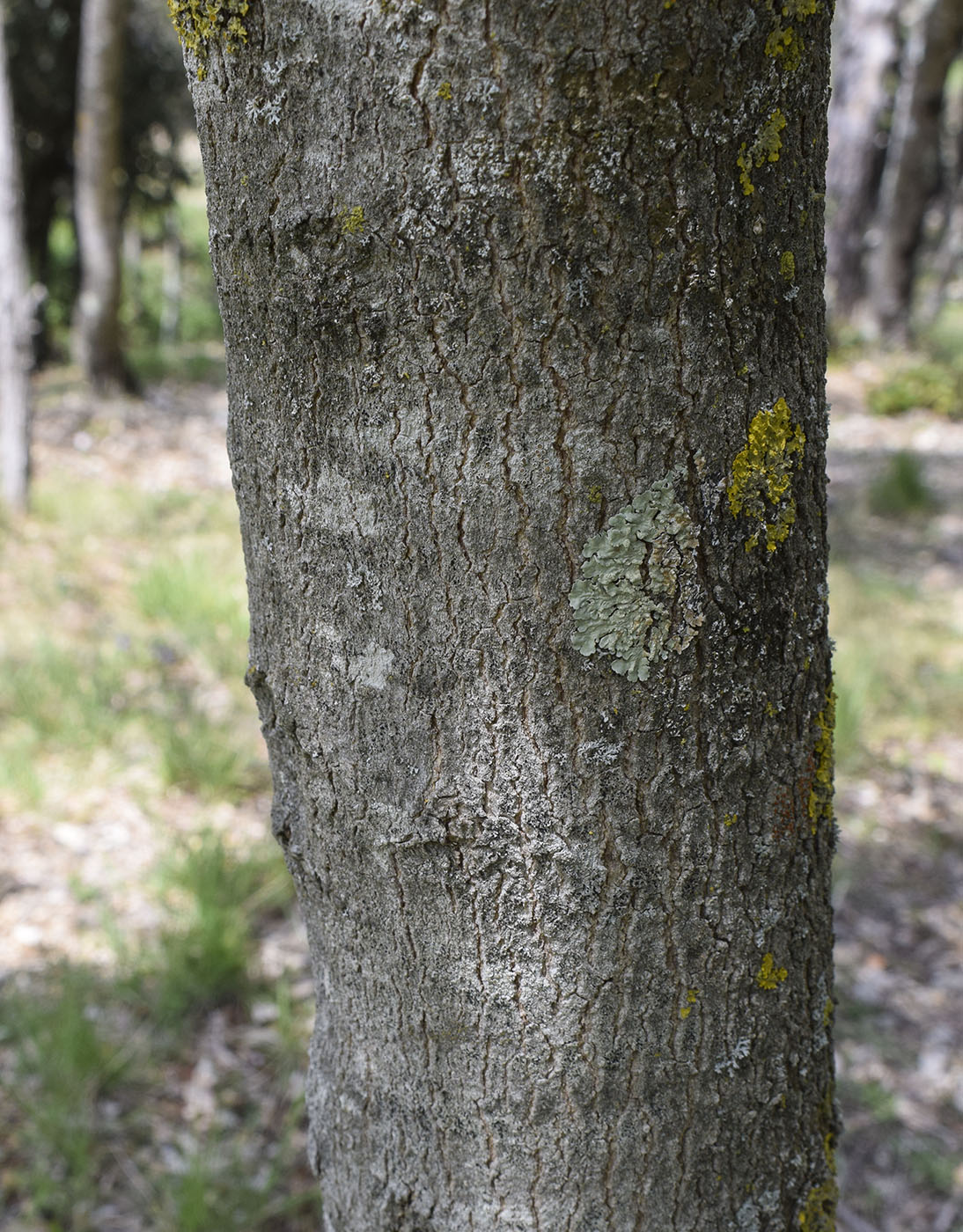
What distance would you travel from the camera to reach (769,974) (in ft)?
3.44

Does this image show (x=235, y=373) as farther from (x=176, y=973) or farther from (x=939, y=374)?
(x=939, y=374)

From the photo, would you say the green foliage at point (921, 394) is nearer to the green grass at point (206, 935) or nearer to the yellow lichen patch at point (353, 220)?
the green grass at point (206, 935)

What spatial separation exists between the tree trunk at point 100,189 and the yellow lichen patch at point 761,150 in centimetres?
756

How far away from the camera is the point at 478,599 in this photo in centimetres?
90

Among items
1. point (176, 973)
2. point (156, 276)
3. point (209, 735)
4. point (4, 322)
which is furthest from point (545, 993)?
point (156, 276)

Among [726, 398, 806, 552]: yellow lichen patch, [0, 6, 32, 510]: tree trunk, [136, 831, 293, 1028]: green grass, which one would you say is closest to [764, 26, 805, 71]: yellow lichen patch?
[726, 398, 806, 552]: yellow lichen patch

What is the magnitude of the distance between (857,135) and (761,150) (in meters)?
11.7

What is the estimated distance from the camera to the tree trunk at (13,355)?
17.9 feet

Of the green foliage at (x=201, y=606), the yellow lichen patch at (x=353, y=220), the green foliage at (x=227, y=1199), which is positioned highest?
the yellow lichen patch at (x=353, y=220)

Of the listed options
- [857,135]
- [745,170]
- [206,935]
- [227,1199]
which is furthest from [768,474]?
[857,135]

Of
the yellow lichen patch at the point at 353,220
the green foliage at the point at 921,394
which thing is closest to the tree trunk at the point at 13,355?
the yellow lichen patch at the point at 353,220

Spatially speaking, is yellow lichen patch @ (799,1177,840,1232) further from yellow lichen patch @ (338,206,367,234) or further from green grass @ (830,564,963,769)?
green grass @ (830,564,963,769)

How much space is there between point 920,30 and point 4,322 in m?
9.77

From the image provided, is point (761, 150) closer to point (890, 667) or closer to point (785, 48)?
point (785, 48)
